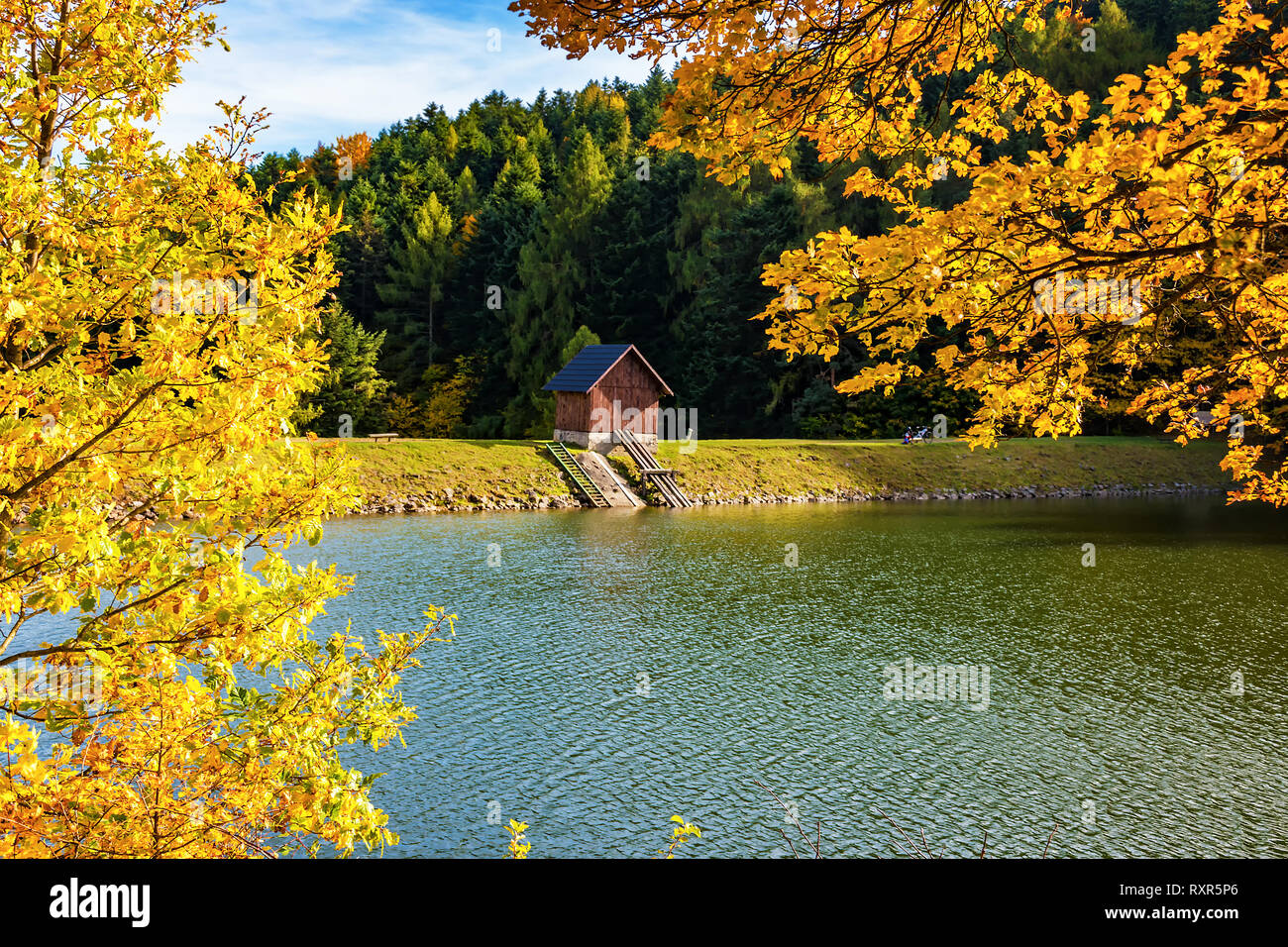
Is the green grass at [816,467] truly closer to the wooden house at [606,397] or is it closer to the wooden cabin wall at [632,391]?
the wooden cabin wall at [632,391]

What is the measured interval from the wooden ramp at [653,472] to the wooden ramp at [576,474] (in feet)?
9.36

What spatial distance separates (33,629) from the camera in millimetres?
17359

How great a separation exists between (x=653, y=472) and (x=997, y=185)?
40.3m

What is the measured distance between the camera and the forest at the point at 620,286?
6069cm

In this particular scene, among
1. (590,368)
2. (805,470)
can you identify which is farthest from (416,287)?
(805,470)

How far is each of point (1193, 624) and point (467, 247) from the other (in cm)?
6449

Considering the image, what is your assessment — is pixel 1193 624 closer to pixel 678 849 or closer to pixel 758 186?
pixel 678 849

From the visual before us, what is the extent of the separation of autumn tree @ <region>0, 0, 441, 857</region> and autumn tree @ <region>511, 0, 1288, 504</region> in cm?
225

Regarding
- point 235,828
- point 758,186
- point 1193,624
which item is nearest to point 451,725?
point 235,828

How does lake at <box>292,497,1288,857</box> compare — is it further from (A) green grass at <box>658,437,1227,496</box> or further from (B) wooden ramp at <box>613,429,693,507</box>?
(A) green grass at <box>658,437,1227,496</box>
